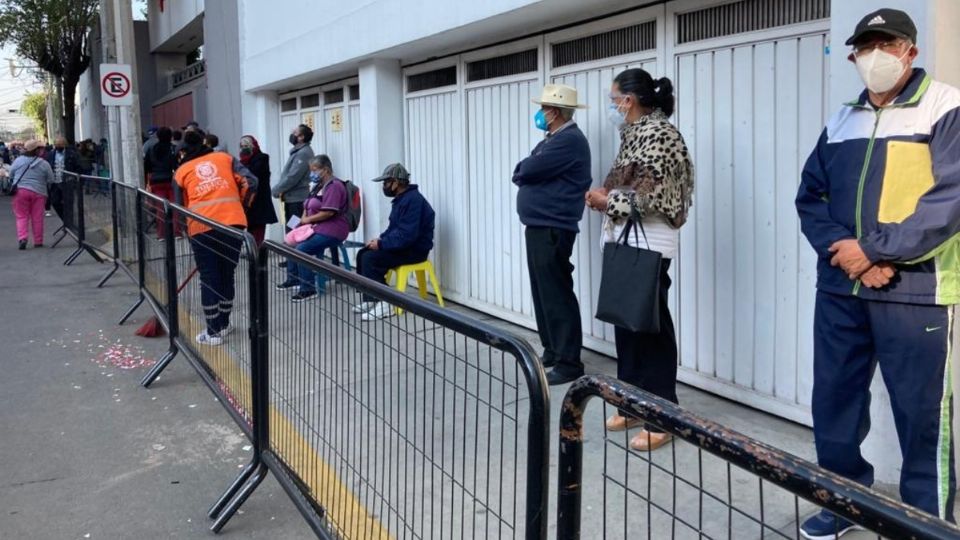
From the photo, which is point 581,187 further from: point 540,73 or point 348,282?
point 348,282

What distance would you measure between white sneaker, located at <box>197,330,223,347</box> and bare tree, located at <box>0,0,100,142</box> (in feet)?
82.8

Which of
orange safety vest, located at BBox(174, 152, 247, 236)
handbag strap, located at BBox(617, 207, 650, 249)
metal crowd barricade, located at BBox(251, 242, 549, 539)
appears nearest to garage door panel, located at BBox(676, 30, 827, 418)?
handbag strap, located at BBox(617, 207, 650, 249)

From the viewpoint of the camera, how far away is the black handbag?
388 centimetres

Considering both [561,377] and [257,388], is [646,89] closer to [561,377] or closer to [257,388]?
[561,377]

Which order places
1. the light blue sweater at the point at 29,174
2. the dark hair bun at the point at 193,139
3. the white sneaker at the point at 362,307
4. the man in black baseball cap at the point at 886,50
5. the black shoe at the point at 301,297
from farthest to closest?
the light blue sweater at the point at 29,174
the dark hair bun at the point at 193,139
the black shoe at the point at 301,297
the white sneaker at the point at 362,307
the man in black baseball cap at the point at 886,50

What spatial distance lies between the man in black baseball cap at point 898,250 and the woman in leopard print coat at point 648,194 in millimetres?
979

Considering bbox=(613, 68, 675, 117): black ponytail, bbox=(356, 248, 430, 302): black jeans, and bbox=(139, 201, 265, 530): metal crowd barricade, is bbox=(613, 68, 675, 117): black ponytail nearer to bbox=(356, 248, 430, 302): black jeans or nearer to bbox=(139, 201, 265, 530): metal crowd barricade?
bbox=(139, 201, 265, 530): metal crowd barricade

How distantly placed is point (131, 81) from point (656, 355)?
9.74m

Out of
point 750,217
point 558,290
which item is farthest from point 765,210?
point 558,290

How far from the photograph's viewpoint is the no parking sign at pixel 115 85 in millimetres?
11133

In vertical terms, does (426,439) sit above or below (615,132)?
below

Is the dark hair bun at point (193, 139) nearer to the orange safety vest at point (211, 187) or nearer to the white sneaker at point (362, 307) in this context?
the orange safety vest at point (211, 187)

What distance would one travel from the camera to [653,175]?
392cm

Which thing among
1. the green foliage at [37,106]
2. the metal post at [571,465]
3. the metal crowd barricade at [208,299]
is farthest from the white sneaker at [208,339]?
the green foliage at [37,106]
